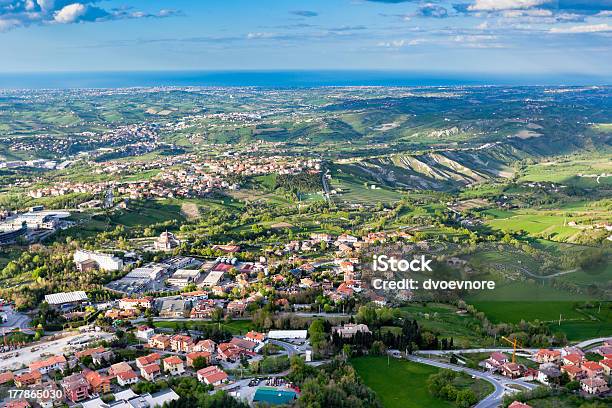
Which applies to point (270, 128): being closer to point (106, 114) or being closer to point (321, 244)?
point (106, 114)

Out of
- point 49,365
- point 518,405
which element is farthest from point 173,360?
point 518,405

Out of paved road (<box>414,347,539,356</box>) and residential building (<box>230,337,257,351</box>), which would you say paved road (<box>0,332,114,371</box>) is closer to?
residential building (<box>230,337,257,351</box>)

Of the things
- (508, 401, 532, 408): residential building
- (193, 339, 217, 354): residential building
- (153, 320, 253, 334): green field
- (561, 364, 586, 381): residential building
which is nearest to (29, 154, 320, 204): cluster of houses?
(153, 320, 253, 334): green field

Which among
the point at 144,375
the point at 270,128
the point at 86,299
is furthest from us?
the point at 270,128

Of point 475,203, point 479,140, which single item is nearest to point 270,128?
point 479,140

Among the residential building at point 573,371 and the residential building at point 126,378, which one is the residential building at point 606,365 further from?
the residential building at point 126,378

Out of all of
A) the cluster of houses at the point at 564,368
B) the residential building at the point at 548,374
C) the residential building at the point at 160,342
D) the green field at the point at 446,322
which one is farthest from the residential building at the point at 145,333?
the residential building at the point at 548,374

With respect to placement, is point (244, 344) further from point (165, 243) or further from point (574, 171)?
point (574, 171)
